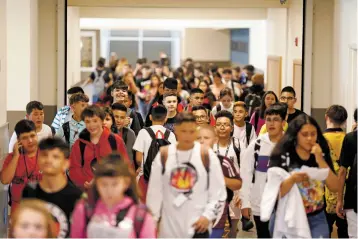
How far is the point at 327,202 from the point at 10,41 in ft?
23.4

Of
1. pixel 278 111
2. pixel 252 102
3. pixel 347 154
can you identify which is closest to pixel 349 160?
pixel 347 154

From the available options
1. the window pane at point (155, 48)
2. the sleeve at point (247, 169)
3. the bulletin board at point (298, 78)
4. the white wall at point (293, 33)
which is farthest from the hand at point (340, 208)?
the window pane at point (155, 48)

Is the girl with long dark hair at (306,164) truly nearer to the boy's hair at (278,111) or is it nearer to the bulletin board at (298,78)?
the boy's hair at (278,111)

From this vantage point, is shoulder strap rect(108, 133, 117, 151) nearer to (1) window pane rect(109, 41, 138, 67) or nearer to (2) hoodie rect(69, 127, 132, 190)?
(2) hoodie rect(69, 127, 132, 190)

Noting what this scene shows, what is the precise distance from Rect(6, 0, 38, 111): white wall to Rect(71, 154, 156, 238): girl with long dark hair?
29.7ft

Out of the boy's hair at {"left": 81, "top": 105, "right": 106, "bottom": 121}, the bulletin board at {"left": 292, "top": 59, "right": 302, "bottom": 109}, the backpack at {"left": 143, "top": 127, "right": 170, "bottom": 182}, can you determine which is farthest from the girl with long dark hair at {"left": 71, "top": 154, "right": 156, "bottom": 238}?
the bulletin board at {"left": 292, "top": 59, "right": 302, "bottom": 109}

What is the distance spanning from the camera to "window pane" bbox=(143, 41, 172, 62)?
44.5 metres

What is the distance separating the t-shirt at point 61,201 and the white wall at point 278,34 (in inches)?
538

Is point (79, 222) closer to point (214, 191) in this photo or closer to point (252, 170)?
point (214, 191)

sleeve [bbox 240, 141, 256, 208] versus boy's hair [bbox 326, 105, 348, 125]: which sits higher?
boy's hair [bbox 326, 105, 348, 125]

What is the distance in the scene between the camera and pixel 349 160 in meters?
8.31

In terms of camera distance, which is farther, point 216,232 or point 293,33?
point 293,33

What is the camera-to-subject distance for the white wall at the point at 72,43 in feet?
67.6

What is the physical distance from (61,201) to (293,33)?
42.3 feet
